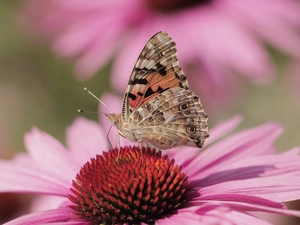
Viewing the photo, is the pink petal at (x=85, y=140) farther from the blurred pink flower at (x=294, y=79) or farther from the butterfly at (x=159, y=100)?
the blurred pink flower at (x=294, y=79)

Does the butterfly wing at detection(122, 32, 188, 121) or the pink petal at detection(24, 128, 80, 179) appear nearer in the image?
the butterfly wing at detection(122, 32, 188, 121)

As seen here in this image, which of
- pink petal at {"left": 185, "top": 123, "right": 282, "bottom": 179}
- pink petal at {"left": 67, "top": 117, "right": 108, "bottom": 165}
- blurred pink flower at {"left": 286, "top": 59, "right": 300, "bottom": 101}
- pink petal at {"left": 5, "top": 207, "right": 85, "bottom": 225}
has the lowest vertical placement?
pink petal at {"left": 5, "top": 207, "right": 85, "bottom": 225}

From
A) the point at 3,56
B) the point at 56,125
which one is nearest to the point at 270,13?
the point at 56,125

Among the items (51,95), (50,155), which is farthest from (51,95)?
(50,155)

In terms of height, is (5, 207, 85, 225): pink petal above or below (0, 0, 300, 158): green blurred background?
below

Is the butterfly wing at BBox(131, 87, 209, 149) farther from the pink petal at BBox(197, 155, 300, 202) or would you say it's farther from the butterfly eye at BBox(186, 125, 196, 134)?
the pink petal at BBox(197, 155, 300, 202)

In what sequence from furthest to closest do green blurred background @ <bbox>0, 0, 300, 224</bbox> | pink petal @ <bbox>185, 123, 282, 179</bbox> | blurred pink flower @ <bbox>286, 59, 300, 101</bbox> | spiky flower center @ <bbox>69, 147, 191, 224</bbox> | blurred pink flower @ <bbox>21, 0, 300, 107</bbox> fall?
1. blurred pink flower @ <bbox>286, 59, 300, 101</bbox>
2. green blurred background @ <bbox>0, 0, 300, 224</bbox>
3. blurred pink flower @ <bbox>21, 0, 300, 107</bbox>
4. pink petal @ <bbox>185, 123, 282, 179</bbox>
5. spiky flower center @ <bbox>69, 147, 191, 224</bbox>

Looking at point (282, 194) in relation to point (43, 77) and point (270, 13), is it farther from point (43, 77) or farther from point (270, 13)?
point (43, 77)

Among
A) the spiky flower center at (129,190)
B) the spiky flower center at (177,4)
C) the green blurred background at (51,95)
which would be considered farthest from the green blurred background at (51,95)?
the spiky flower center at (129,190)

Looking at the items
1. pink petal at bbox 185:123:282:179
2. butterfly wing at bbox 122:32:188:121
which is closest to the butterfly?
butterfly wing at bbox 122:32:188:121
